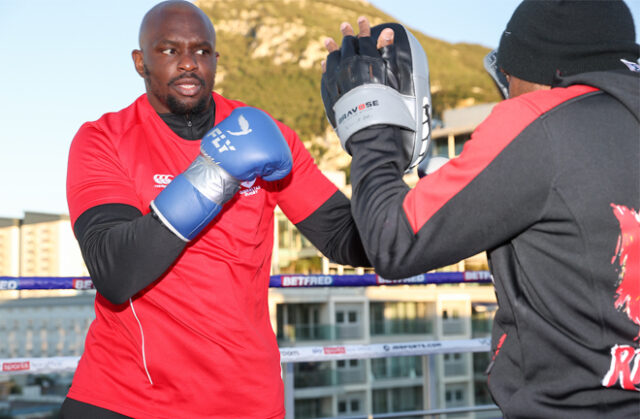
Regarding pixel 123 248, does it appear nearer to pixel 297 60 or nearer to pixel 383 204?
pixel 383 204

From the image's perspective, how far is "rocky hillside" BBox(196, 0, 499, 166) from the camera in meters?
74.3

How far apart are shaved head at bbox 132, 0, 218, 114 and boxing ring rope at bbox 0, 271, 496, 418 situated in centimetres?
133

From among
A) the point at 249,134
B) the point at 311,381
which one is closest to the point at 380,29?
the point at 249,134

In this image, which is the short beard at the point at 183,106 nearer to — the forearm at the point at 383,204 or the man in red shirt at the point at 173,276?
the man in red shirt at the point at 173,276

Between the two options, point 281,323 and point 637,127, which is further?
point 281,323

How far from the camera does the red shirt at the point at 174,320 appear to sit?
1.69m

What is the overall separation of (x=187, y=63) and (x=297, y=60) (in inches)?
3626

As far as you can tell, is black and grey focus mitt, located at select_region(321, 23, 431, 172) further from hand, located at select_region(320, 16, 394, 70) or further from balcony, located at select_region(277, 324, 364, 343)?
balcony, located at select_region(277, 324, 364, 343)

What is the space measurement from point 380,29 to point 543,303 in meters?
0.69

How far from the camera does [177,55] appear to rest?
73.3 inches

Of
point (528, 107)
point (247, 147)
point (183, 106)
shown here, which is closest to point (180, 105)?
point (183, 106)

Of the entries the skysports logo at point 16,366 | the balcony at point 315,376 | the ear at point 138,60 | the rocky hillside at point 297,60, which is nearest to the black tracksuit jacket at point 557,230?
the ear at point 138,60

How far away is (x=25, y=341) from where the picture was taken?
4672 centimetres

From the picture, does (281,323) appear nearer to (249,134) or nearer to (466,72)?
(466,72)
